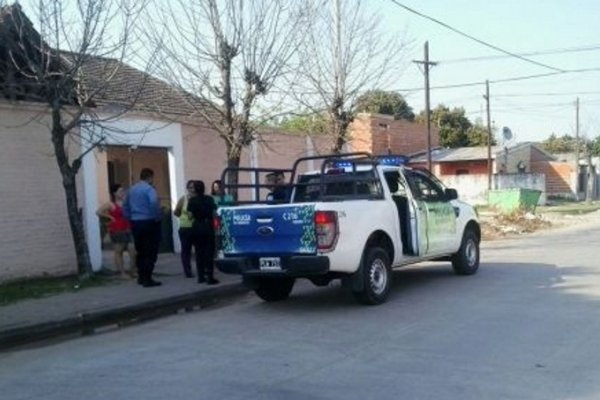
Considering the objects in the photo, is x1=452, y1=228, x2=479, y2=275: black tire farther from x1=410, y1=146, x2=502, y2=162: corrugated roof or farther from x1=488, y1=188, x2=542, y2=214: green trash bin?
x1=410, y1=146, x2=502, y2=162: corrugated roof

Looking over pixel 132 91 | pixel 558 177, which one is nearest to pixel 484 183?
pixel 558 177

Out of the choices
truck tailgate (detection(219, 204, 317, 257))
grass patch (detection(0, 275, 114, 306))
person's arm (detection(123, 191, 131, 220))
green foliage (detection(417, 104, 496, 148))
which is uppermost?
green foliage (detection(417, 104, 496, 148))

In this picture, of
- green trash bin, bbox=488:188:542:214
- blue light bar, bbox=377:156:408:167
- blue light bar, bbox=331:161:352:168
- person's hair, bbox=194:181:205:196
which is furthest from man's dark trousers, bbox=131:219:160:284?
green trash bin, bbox=488:188:542:214

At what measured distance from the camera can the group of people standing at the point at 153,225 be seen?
1170 cm

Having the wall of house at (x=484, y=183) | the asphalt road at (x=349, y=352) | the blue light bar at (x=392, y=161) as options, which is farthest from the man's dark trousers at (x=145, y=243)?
the wall of house at (x=484, y=183)

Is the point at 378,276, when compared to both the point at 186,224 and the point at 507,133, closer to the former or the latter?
the point at 186,224

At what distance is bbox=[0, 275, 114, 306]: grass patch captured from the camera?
36.0 ft

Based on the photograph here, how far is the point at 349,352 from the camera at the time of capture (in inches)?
275

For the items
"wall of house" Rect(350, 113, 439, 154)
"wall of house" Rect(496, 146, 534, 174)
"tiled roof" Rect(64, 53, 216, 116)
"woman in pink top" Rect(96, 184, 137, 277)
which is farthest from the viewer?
"wall of house" Rect(496, 146, 534, 174)

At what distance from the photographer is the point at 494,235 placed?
22906 millimetres

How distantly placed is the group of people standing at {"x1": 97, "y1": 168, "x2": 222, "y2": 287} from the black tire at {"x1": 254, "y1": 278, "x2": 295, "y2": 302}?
1816 millimetres

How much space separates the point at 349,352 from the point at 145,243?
5.62 meters

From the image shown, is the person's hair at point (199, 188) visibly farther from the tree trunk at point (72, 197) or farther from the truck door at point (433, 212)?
the truck door at point (433, 212)

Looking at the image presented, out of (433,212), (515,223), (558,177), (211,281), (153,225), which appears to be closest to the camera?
(433,212)
